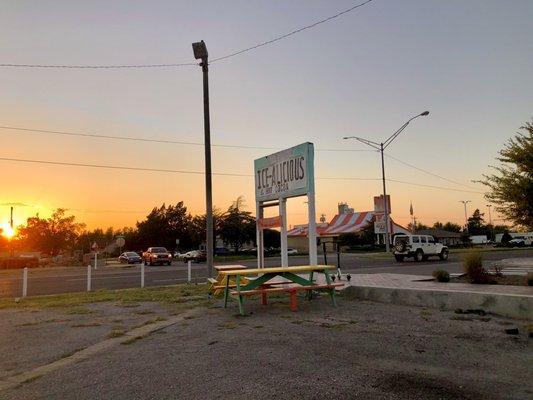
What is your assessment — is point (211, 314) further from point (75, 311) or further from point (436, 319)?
point (436, 319)

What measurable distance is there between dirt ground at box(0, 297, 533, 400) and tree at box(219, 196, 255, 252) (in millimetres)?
59856

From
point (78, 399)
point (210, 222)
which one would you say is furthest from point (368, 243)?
point (78, 399)

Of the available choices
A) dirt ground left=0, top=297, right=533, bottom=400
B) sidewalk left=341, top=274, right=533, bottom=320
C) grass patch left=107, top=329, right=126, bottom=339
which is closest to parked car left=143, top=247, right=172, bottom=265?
sidewalk left=341, top=274, right=533, bottom=320

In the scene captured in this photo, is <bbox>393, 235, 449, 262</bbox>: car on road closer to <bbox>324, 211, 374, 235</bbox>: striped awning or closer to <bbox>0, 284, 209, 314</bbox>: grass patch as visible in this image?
<bbox>0, 284, 209, 314</bbox>: grass patch

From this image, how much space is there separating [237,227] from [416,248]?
37792mm

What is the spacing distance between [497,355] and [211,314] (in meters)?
5.48

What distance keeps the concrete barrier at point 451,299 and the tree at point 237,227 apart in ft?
188

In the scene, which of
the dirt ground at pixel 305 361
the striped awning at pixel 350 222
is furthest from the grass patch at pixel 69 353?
the striped awning at pixel 350 222

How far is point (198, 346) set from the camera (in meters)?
6.71

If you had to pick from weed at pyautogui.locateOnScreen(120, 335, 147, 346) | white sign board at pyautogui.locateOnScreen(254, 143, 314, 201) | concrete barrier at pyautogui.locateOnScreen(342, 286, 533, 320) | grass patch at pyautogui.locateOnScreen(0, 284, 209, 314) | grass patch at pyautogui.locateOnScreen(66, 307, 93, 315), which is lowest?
weed at pyautogui.locateOnScreen(120, 335, 147, 346)

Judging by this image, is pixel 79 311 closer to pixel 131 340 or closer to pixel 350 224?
pixel 131 340

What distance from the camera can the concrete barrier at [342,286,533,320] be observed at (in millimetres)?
8086

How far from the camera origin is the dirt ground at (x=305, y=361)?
15.3ft

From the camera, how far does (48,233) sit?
8456 cm
